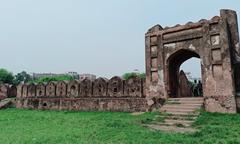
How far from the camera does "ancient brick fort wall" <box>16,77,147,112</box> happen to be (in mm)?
13672

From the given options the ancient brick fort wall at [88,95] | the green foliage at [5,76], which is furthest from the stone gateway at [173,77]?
the green foliage at [5,76]

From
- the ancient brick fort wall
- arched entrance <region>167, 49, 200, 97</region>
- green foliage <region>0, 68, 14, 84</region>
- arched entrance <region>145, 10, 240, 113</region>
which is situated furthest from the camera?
green foliage <region>0, 68, 14, 84</region>

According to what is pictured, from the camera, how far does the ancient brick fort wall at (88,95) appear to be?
13672 mm

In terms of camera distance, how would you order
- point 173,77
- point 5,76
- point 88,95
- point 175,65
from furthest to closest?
point 5,76, point 88,95, point 175,65, point 173,77

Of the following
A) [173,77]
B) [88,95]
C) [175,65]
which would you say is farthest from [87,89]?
[175,65]

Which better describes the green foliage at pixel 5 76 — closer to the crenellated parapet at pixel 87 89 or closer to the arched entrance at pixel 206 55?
the crenellated parapet at pixel 87 89

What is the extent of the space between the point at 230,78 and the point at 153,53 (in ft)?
14.2

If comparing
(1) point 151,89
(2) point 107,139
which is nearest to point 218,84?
(1) point 151,89

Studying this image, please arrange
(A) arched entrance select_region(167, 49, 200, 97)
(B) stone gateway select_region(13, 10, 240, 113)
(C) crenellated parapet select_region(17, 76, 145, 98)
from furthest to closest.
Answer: (C) crenellated parapet select_region(17, 76, 145, 98), (A) arched entrance select_region(167, 49, 200, 97), (B) stone gateway select_region(13, 10, 240, 113)

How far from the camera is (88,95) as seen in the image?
1580cm

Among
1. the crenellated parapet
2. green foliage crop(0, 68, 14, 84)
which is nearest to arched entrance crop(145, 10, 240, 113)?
the crenellated parapet

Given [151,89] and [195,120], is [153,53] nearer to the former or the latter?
[151,89]

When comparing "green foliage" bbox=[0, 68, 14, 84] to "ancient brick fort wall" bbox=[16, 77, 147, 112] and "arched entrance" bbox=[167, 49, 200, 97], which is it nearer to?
"ancient brick fort wall" bbox=[16, 77, 147, 112]

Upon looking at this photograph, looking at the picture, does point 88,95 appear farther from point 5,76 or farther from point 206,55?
point 5,76
